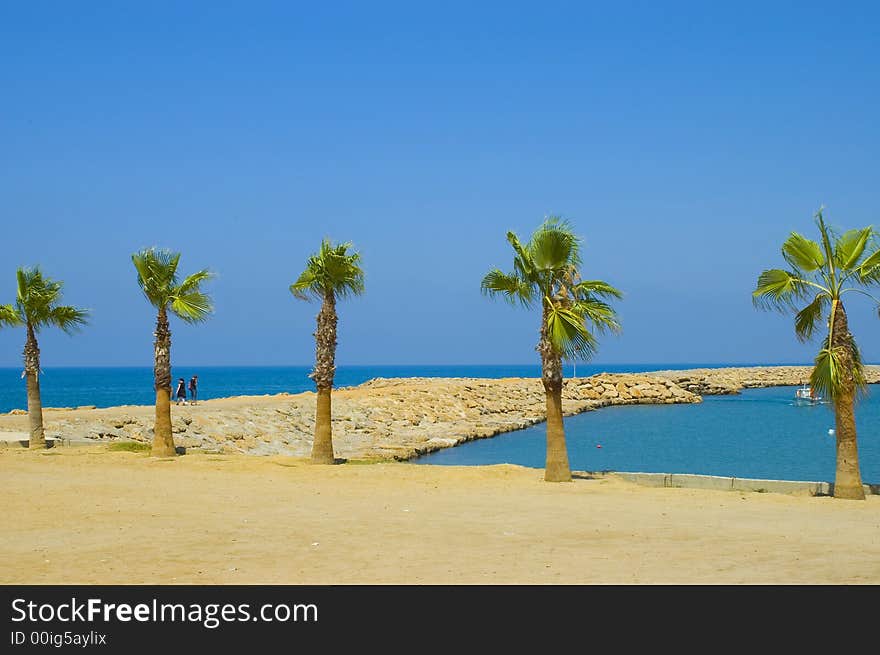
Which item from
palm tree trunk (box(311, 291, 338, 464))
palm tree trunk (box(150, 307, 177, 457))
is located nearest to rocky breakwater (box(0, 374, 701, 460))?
palm tree trunk (box(150, 307, 177, 457))

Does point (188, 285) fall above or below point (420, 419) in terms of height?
above

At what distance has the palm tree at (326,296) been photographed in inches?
923

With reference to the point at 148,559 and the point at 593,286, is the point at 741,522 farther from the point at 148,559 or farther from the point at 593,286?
the point at 148,559

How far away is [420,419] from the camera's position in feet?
161

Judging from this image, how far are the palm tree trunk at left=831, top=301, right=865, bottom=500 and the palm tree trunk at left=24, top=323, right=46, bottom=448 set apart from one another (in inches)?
842

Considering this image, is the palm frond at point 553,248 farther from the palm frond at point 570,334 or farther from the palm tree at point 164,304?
the palm tree at point 164,304

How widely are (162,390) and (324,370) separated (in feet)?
17.3

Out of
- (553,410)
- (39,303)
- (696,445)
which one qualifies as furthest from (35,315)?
(696,445)

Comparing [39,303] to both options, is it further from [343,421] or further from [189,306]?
[343,421]

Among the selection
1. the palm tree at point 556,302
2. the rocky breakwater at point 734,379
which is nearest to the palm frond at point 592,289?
the palm tree at point 556,302

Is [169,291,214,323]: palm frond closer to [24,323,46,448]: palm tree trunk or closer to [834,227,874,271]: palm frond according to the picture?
[24,323,46,448]: palm tree trunk
